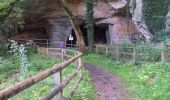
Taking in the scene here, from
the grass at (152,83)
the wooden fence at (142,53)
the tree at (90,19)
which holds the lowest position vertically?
the grass at (152,83)

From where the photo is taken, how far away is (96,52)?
85.7 feet

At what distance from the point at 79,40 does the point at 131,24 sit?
7357mm

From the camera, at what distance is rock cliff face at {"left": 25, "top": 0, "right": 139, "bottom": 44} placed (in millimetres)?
31125

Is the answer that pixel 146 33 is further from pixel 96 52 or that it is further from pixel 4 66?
pixel 4 66

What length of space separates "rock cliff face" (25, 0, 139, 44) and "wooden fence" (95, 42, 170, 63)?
26.8 feet

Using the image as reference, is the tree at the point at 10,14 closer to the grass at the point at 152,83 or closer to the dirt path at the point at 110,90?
the grass at the point at 152,83

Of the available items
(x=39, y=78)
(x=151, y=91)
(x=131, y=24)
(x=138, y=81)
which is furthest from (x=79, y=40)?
(x=39, y=78)

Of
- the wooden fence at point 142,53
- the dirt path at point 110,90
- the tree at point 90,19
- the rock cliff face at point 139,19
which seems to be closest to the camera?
the dirt path at point 110,90

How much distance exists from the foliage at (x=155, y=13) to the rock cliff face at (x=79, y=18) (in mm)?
2771

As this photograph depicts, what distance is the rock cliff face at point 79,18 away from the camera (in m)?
31.1

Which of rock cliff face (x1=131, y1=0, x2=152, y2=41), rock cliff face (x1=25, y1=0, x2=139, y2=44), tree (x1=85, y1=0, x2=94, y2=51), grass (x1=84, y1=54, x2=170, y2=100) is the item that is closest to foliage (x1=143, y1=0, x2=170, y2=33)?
rock cliff face (x1=131, y1=0, x2=152, y2=41)

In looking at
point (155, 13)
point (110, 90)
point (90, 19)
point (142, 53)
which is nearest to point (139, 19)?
point (155, 13)

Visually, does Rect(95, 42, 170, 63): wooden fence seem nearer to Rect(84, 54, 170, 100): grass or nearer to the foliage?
Rect(84, 54, 170, 100): grass

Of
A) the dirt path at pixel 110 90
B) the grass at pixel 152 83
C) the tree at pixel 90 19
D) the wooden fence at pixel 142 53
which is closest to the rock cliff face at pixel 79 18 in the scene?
the tree at pixel 90 19
